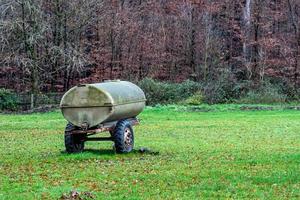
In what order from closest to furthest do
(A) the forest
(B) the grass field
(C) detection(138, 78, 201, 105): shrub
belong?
(B) the grass field
(C) detection(138, 78, 201, 105): shrub
(A) the forest

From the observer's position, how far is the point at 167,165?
15.6 metres

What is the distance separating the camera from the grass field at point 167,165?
1178 centimetres

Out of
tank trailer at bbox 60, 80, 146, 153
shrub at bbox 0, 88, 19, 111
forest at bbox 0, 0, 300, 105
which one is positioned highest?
forest at bbox 0, 0, 300, 105

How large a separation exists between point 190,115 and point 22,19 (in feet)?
55.7

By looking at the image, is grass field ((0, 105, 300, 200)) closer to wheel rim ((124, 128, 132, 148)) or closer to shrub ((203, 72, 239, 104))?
wheel rim ((124, 128, 132, 148))

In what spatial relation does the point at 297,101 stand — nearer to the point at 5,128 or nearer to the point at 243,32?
the point at 243,32

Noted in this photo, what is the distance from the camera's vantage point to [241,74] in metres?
52.7

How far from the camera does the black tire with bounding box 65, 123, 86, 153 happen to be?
60.8 ft

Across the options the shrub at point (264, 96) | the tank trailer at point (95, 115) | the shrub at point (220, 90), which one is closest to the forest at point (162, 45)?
the shrub at point (220, 90)

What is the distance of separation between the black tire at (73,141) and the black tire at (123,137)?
3.78ft

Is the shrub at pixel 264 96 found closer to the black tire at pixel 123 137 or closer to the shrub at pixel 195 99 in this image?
the shrub at pixel 195 99

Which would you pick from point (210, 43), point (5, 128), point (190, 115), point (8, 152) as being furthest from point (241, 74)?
point (8, 152)

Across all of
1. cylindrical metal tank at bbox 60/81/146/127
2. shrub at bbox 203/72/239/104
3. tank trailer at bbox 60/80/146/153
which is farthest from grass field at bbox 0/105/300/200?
shrub at bbox 203/72/239/104

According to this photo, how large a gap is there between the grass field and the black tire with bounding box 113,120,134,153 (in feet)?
1.14
